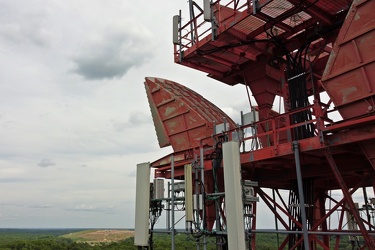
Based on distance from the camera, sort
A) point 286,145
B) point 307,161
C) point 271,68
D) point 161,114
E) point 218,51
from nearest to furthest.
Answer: point 286,145 → point 307,161 → point 218,51 → point 271,68 → point 161,114

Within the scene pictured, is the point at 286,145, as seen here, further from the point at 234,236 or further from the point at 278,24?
the point at 278,24

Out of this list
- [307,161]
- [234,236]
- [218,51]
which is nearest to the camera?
[234,236]

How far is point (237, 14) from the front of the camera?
38.2ft

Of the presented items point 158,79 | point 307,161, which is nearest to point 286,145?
point 307,161

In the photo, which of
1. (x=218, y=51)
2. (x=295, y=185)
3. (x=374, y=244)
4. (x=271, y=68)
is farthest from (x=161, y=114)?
(x=374, y=244)

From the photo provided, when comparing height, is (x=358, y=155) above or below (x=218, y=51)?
below

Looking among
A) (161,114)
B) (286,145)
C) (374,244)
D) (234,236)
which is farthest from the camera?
(161,114)

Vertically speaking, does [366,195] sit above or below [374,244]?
above

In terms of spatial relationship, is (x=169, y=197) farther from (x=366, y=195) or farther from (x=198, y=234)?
(x=366, y=195)

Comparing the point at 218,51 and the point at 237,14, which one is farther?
the point at 218,51

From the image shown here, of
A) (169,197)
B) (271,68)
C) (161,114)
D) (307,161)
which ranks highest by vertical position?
(271,68)

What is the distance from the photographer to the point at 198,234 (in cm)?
1015

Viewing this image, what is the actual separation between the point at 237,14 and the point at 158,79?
583 centimetres

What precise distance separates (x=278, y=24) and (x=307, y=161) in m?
4.60
